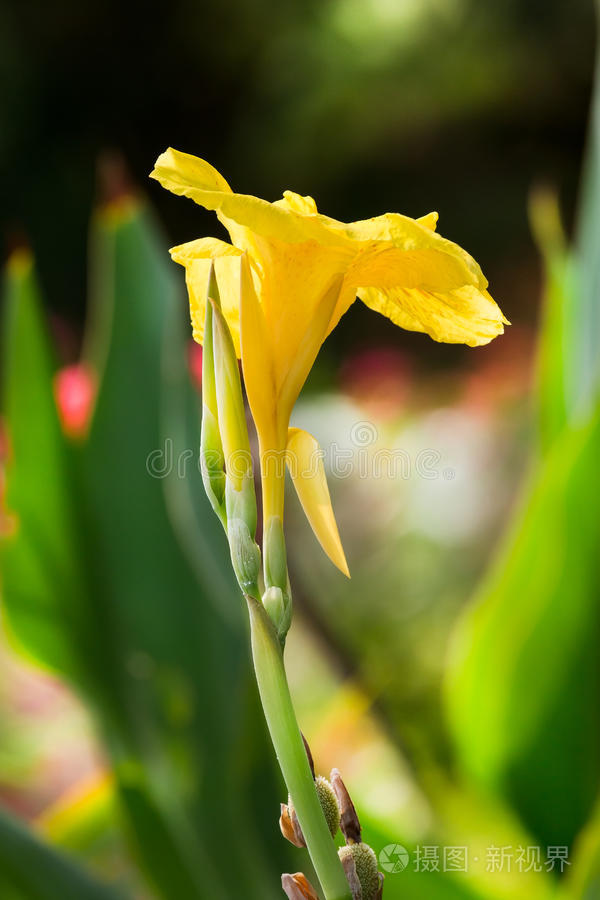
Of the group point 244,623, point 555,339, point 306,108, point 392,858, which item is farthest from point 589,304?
point 306,108

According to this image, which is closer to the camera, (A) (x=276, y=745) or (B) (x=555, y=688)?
(A) (x=276, y=745)

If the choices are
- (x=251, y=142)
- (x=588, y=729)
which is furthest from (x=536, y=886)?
(x=251, y=142)

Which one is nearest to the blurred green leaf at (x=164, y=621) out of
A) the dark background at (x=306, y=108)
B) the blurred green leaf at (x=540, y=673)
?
the blurred green leaf at (x=540, y=673)

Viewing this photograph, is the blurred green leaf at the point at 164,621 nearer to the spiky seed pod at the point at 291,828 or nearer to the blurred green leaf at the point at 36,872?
the blurred green leaf at the point at 36,872

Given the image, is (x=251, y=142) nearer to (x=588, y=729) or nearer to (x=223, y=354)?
(x=588, y=729)

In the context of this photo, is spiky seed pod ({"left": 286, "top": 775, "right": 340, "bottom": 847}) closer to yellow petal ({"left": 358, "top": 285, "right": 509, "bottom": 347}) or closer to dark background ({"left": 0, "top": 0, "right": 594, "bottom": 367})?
yellow petal ({"left": 358, "top": 285, "right": 509, "bottom": 347})

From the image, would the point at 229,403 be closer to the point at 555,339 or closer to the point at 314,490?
the point at 314,490

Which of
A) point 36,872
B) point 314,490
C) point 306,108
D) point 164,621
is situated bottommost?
point 36,872
